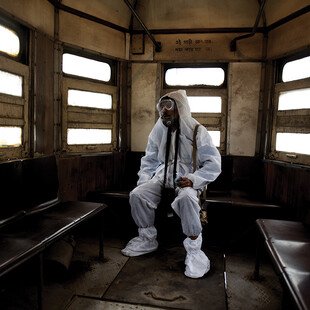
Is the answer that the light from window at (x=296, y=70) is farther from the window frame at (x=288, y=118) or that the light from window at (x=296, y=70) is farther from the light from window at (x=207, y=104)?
the light from window at (x=207, y=104)

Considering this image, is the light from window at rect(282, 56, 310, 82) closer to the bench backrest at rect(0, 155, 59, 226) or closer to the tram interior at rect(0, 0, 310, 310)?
the tram interior at rect(0, 0, 310, 310)

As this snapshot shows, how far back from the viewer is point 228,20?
474cm

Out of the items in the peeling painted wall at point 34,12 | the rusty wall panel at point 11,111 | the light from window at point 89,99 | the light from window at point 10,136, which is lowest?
the light from window at point 10,136

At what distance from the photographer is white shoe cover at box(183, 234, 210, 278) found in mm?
3045

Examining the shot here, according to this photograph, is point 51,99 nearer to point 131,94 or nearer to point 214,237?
point 131,94

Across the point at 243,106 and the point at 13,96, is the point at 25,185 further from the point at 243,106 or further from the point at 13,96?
the point at 243,106

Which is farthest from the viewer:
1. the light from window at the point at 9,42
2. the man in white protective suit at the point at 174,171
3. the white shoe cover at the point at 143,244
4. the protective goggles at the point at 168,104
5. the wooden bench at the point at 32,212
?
the protective goggles at the point at 168,104

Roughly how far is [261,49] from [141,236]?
10.7ft

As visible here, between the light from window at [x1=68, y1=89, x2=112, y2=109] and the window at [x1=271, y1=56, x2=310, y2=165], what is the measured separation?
2525 mm

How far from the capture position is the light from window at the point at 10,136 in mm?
3379

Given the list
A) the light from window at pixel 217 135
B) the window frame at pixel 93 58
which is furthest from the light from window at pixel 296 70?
the window frame at pixel 93 58

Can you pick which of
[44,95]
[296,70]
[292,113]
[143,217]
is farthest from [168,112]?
[296,70]

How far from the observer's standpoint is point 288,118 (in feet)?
13.8

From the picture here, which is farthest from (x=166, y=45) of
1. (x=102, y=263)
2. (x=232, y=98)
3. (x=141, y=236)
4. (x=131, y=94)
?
(x=102, y=263)
